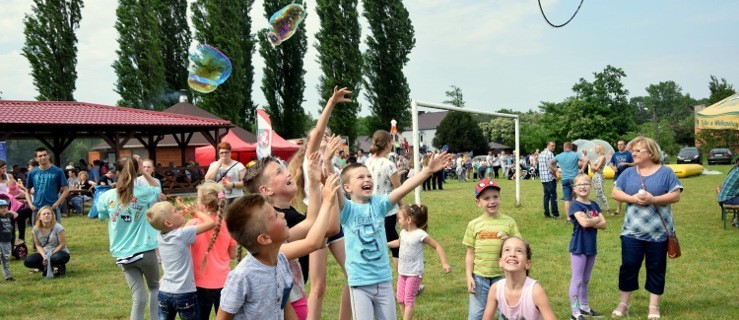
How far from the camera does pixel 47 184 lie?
395 inches

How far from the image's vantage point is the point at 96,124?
21.9 meters

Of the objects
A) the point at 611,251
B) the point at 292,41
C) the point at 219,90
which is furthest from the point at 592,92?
the point at 611,251

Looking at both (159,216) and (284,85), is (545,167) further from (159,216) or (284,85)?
(284,85)

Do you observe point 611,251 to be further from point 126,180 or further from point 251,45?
point 251,45

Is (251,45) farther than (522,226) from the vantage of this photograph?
Yes

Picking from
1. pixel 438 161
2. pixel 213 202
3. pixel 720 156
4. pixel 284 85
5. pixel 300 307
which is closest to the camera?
pixel 438 161

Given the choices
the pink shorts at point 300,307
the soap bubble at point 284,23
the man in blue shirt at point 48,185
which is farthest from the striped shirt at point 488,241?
the soap bubble at point 284,23

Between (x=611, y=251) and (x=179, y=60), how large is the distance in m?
36.3

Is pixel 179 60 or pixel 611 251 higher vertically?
pixel 179 60

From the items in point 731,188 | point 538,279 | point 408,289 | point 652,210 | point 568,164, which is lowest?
point 538,279

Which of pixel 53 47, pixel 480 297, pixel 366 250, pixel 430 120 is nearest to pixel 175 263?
pixel 366 250

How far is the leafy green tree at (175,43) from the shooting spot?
4059 cm

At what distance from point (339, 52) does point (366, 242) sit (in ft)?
124

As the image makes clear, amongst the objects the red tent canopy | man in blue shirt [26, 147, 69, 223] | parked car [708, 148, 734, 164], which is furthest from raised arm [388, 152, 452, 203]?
parked car [708, 148, 734, 164]
